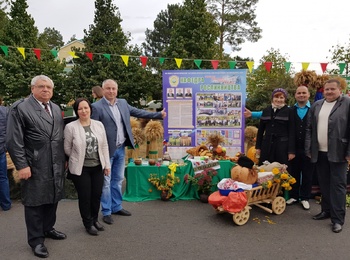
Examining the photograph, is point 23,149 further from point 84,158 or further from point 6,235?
point 6,235

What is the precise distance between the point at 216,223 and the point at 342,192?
1540 mm

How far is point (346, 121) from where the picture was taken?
3.55 meters

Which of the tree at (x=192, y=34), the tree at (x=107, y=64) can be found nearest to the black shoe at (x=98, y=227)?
the tree at (x=107, y=64)

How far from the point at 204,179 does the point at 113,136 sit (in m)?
1.67

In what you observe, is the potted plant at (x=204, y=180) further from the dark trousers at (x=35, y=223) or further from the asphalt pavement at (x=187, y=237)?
the dark trousers at (x=35, y=223)

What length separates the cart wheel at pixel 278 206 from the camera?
164 inches

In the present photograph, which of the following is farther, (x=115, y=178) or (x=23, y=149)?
(x=115, y=178)

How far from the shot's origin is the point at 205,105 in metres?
5.91

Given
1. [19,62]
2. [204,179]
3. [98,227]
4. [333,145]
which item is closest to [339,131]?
[333,145]

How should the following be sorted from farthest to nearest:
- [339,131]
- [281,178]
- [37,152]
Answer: [281,178] < [339,131] < [37,152]

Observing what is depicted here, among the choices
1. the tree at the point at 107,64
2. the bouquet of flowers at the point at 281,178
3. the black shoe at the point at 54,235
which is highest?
the tree at the point at 107,64

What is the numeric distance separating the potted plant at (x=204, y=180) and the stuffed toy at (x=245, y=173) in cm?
64

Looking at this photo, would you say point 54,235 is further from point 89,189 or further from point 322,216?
point 322,216

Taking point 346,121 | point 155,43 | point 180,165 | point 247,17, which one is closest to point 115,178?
point 180,165
